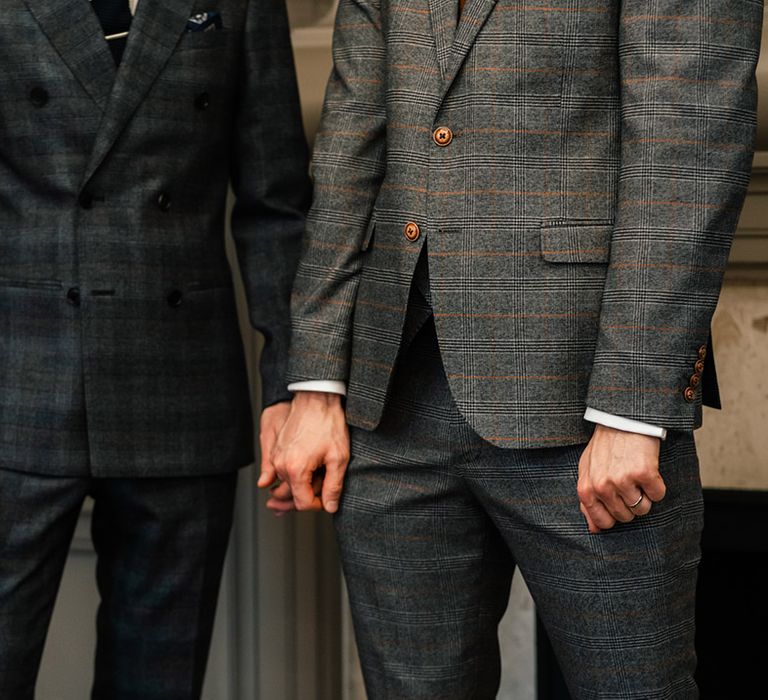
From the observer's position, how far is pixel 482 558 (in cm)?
107

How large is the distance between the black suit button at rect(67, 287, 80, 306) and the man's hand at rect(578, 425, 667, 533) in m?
0.57

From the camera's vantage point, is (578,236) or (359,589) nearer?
(578,236)

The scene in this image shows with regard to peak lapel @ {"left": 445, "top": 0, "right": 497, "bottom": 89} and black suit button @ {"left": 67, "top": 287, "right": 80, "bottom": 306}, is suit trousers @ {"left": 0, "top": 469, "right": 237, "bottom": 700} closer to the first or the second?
black suit button @ {"left": 67, "top": 287, "right": 80, "bottom": 306}

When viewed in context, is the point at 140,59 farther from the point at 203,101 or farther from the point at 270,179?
the point at 270,179

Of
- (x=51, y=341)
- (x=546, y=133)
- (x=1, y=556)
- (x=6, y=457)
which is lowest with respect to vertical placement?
(x=1, y=556)

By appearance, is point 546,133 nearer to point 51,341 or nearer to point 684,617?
point 684,617

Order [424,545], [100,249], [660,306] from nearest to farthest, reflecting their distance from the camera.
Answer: [660,306] < [424,545] < [100,249]

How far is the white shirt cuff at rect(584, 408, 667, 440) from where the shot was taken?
92 centimetres

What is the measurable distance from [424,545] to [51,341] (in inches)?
18.4

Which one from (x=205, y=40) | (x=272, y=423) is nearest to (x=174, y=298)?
(x=272, y=423)

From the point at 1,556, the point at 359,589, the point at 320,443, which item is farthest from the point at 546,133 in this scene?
the point at 1,556

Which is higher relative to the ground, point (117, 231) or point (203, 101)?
point (203, 101)

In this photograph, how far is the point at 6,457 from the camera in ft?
3.96

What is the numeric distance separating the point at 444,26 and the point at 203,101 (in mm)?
332
